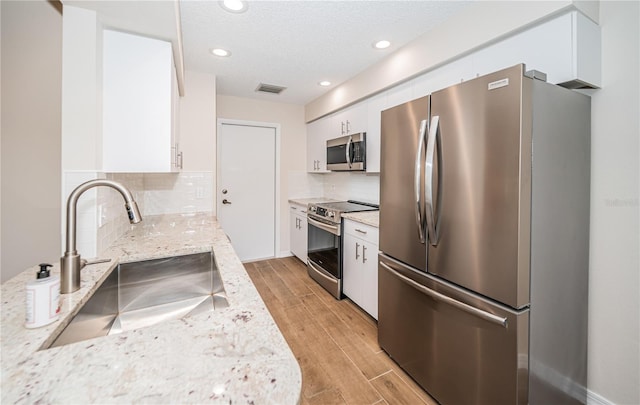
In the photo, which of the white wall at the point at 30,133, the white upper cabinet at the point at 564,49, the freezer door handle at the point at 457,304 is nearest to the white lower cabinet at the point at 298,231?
the freezer door handle at the point at 457,304

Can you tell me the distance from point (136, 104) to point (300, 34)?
1344 millimetres

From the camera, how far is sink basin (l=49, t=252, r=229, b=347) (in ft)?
3.90

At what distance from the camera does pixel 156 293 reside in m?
1.39

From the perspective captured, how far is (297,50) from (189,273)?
2067 mm

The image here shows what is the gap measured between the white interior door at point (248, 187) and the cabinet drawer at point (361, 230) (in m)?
1.88

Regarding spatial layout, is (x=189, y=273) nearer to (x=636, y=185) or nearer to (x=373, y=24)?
(x=373, y=24)

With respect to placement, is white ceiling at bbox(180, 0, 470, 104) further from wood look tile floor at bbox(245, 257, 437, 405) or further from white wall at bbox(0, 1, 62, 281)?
wood look tile floor at bbox(245, 257, 437, 405)

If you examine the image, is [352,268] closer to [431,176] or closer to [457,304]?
[457,304]

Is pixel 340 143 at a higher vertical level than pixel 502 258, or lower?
higher

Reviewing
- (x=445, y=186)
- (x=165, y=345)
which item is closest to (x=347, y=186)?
(x=445, y=186)

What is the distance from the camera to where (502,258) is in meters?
1.18

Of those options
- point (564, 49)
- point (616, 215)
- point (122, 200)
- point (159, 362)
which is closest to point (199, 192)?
point (122, 200)

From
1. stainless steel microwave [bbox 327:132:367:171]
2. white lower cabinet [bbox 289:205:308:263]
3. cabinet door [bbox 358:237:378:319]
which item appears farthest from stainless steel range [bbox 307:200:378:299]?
stainless steel microwave [bbox 327:132:367:171]

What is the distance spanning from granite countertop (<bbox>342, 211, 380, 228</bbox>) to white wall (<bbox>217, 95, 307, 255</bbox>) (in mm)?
1800
